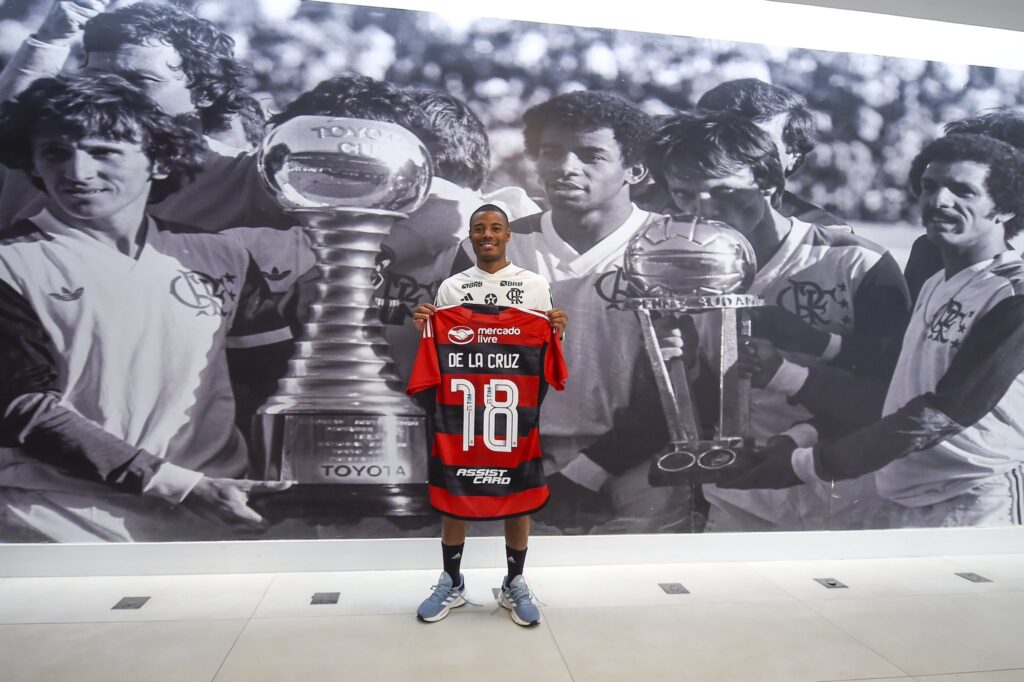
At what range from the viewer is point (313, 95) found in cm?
284

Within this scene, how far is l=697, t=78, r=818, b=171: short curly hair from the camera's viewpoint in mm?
3094

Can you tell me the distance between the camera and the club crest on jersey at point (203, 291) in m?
2.80

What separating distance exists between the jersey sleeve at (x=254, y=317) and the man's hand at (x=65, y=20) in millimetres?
1089

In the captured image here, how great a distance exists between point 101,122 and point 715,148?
2524 millimetres

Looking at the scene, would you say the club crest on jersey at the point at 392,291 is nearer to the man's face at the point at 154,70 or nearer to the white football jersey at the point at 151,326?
the white football jersey at the point at 151,326

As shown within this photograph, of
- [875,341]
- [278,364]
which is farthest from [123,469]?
[875,341]

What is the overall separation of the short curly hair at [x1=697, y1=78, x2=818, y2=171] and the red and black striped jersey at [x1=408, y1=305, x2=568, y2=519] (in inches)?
54.5

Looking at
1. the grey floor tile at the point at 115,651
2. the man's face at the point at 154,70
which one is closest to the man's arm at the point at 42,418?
the grey floor tile at the point at 115,651

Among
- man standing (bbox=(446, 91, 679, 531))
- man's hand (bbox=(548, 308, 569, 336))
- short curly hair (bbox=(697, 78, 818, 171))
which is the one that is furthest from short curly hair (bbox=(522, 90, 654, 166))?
man's hand (bbox=(548, 308, 569, 336))

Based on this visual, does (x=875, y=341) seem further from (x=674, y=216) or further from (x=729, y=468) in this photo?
(x=674, y=216)

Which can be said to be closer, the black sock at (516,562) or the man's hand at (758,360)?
the black sock at (516,562)

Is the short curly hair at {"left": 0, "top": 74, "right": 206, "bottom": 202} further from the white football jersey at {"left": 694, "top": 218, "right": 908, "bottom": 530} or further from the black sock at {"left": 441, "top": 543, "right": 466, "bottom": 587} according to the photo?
the white football jersey at {"left": 694, "top": 218, "right": 908, "bottom": 530}

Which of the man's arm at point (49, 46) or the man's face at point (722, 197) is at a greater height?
the man's arm at point (49, 46)

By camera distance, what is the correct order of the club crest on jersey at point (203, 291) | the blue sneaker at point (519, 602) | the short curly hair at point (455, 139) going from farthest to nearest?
the short curly hair at point (455, 139) < the club crest on jersey at point (203, 291) < the blue sneaker at point (519, 602)
